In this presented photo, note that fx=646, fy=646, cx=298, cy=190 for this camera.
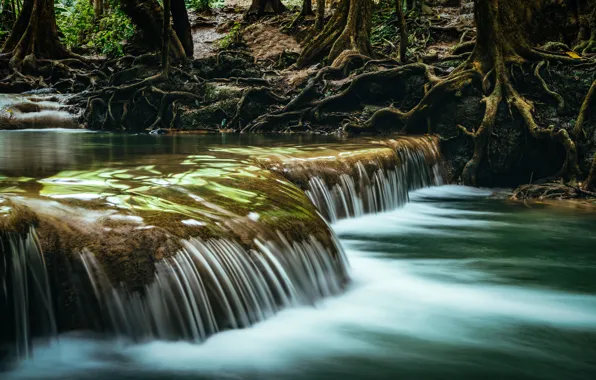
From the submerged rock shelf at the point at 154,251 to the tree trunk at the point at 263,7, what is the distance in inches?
668

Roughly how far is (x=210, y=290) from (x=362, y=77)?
31.9 feet

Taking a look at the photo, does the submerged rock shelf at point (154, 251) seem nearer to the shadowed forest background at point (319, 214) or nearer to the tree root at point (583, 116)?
the shadowed forest background at point (319, 214)

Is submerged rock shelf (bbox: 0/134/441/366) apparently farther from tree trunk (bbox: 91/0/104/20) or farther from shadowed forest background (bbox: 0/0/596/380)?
tree trunk (bbox: 91/0/104/20)

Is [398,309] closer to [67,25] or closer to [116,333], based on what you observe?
[116,333]

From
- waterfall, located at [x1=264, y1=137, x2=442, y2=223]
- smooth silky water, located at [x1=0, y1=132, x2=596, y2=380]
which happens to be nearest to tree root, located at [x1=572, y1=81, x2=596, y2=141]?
waterfall, located at [x1=264, y1=137, x2=442, y2=223]

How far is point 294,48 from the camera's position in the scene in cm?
1870

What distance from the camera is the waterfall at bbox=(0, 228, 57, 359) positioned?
3.18 metres

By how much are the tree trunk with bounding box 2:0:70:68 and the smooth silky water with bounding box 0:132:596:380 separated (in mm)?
11483

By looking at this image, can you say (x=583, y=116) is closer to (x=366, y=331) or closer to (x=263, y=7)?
(x=366, y=331)

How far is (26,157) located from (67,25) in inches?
758

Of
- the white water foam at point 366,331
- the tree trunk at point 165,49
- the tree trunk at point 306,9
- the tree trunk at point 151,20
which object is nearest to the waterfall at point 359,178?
the white water foam at point 366,331

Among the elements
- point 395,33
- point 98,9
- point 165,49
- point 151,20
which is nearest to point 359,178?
point 165,49

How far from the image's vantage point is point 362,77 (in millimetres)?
12891

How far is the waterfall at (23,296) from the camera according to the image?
10.4ft
